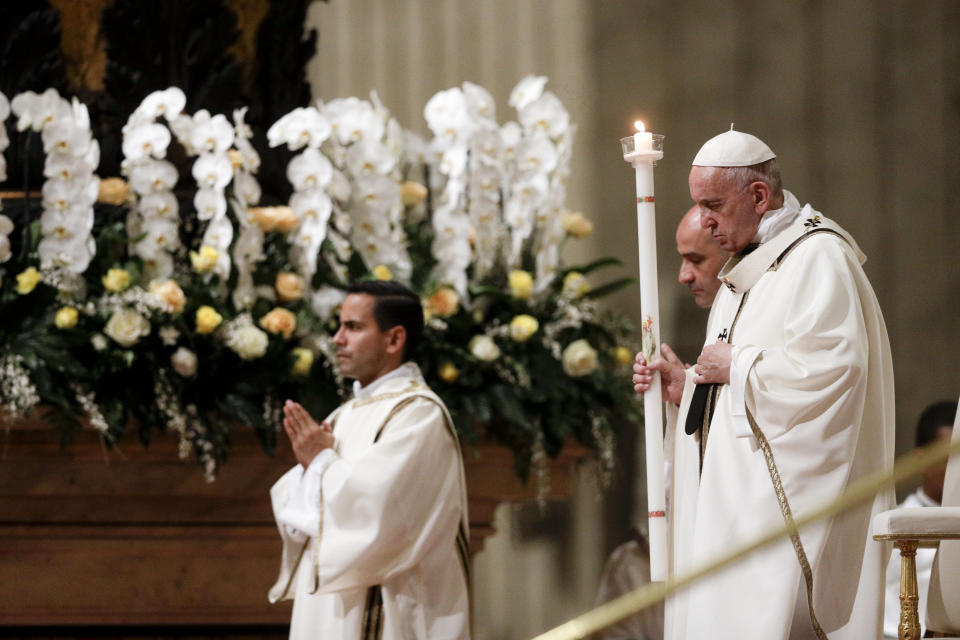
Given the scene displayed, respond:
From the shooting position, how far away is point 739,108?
7.68 m

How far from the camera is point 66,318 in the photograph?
4984 millimetres

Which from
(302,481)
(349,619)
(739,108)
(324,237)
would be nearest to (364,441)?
(302,481)

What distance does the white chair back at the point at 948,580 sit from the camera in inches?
145

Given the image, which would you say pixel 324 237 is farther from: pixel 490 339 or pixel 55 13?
pixel 55 13

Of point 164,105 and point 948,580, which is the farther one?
point 164,105

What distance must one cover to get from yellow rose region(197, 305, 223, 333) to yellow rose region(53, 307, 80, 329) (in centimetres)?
43

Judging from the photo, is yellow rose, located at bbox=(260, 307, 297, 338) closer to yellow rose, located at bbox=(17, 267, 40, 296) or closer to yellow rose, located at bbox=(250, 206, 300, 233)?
yellow rose, located at bbox=(250, 206, 300, 233)

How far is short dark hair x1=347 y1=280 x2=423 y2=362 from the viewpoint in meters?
4.99

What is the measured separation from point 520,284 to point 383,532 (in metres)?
1.37

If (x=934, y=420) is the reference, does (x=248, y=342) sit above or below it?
above

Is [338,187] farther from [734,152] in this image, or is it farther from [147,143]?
[734,152]

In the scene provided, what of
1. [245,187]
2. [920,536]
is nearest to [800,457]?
[920,536]

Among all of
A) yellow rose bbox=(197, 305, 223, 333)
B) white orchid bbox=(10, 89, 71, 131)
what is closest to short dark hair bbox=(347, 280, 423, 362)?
yellow rose bbox=(197, 305, 223, 333)

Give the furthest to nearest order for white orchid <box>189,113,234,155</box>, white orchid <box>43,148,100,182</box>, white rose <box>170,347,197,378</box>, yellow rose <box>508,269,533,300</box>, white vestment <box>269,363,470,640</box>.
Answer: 1. yellow rose <box>508,269,533,300</box>
2. white orchid <box>189,113,234,155</box>
3. white orchid <box>43,148,100,182</box>
4. white rose <box>170,347,197,378</box>
5. white vestment <box>269,363,470,640</box>
